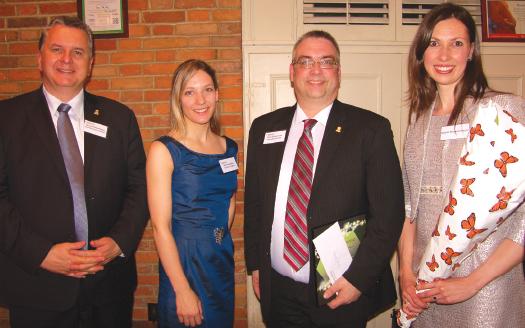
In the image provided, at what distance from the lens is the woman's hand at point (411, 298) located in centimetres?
159

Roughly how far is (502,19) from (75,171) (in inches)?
129

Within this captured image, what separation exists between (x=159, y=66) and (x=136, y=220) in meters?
1.33

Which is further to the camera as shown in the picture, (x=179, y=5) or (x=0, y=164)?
(x=179, y=5)

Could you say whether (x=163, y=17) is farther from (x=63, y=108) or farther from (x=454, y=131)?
(x=454, y=131)

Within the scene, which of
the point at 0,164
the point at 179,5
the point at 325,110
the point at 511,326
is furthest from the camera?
the point at 179,5

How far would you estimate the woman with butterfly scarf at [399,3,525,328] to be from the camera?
4.84ft

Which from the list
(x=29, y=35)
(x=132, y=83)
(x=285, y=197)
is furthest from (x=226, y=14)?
(x=285, y=197)

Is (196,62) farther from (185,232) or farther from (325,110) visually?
(185,232)

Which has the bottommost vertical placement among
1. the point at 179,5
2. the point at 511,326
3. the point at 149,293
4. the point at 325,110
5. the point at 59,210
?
the point at 149,293

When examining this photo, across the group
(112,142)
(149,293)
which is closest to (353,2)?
(112,142)

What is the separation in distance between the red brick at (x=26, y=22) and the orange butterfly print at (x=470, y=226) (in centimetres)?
311

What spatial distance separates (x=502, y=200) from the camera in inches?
52.0

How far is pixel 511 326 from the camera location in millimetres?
1512

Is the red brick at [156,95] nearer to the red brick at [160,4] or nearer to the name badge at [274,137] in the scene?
the red brick at [160,4]
